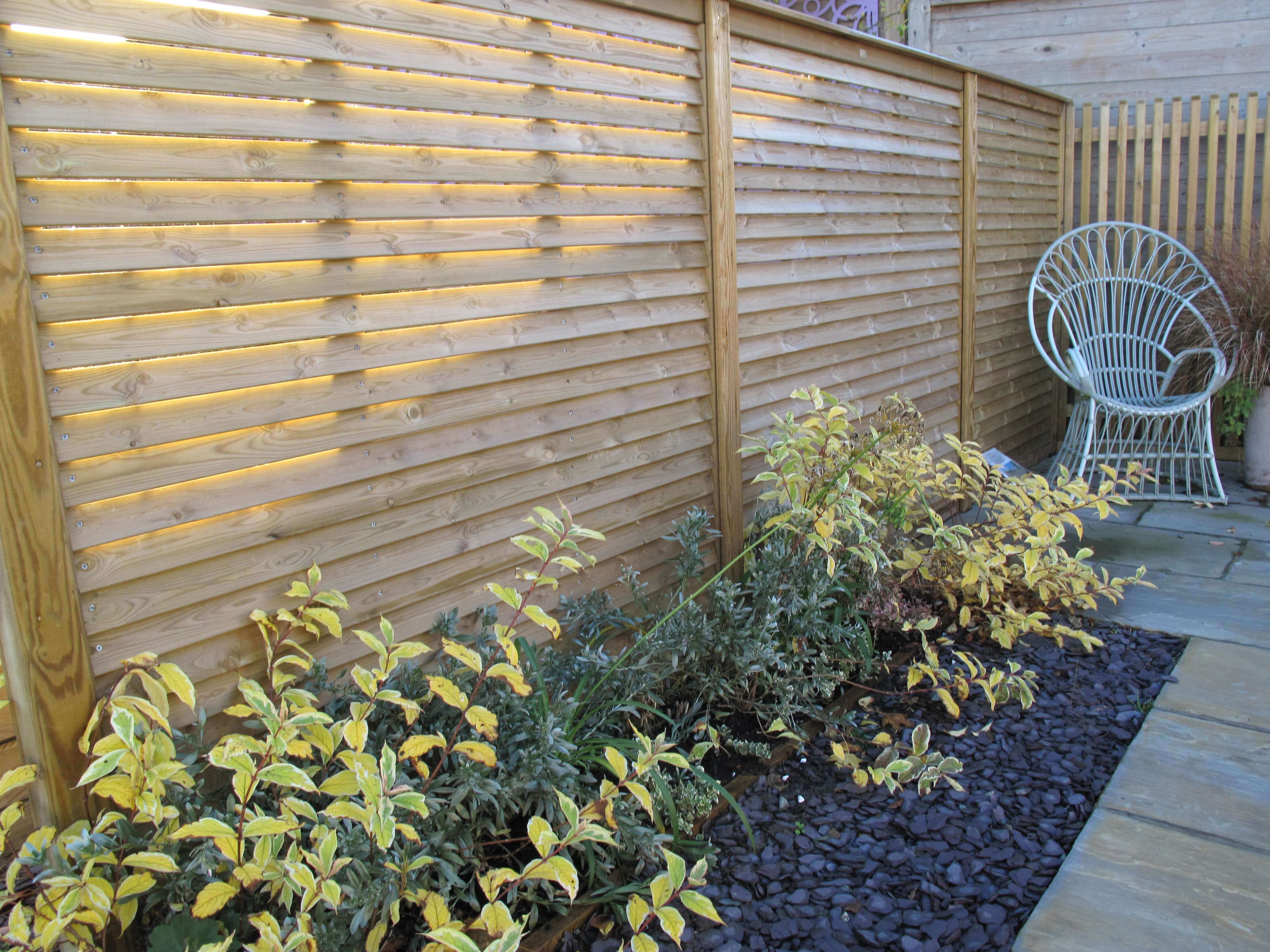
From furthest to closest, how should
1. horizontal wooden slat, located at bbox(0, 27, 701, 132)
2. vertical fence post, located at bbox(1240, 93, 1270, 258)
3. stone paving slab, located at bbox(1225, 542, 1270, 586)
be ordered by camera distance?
vertical fence post, located at bbox(1240, 93, 1270, 258) < stone paving slab, located at bbox(1225, 542, 1270, 586) < horizontal wooden slat, located at bbox(0, 27, 701, 132)

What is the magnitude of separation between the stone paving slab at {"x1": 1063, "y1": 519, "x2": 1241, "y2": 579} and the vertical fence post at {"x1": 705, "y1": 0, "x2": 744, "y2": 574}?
173 centimetres

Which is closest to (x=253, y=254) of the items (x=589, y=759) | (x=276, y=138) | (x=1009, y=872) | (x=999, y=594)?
(x=276, y=138)

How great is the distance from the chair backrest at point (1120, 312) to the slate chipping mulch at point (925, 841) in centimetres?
264

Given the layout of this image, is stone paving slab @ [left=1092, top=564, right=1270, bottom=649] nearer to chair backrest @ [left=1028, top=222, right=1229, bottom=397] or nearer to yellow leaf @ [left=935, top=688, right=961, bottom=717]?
yellow leaf @ [left=935, top=688, right=961, bottom=717]

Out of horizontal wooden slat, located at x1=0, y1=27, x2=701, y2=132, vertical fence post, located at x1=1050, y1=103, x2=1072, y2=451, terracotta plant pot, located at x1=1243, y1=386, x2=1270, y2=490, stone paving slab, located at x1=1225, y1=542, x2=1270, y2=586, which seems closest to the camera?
horizontal wooden slat, located at x1=0, y1=27, x2=701, y2=132

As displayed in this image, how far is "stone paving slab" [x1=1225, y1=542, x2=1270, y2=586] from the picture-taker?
346 centimetres

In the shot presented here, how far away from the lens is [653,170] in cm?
257

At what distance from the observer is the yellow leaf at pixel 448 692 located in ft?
5.44

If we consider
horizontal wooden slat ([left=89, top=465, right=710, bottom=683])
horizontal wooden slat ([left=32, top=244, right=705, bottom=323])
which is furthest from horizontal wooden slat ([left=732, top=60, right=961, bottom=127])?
horizontal wooden slat ([left=89, top=465, right=710, bottom=683])

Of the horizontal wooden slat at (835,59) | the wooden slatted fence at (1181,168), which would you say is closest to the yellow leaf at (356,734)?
the horizontal wooden slat at (835,59)

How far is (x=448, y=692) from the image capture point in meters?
1.67

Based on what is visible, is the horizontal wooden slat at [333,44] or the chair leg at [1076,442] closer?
the horizontal wooden slat at [333,44]

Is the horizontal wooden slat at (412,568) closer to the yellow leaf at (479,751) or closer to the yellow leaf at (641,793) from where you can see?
the yellow leaf at (479,751)

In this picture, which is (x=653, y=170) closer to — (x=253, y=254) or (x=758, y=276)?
(x=758, y=276)
